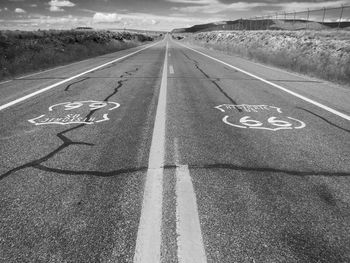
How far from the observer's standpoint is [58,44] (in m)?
22.2

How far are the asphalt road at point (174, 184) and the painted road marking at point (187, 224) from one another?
0.03 ft

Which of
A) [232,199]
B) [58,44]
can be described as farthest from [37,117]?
[58,44]

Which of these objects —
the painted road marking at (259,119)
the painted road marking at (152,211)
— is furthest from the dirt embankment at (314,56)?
the painted road marking at (152,211)

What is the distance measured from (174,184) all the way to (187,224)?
645 mm

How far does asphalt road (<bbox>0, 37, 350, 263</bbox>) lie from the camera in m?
2.03

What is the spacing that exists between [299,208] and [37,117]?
15.6ft

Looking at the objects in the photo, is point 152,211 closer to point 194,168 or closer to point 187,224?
point 187,224

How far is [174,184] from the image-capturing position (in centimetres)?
286

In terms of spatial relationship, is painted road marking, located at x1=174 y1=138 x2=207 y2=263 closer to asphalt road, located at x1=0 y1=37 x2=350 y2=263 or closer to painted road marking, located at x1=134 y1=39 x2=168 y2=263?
asphalt road, located at x1=0 y1=37 x2=350 y2=263

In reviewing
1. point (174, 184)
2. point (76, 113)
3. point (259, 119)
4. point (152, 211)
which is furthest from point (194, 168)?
point (76, 113)

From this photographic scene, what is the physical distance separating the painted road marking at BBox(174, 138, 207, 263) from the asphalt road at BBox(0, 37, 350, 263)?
0.03ft

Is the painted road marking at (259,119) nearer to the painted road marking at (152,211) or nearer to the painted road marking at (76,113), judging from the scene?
the painted road marking at (152,211)

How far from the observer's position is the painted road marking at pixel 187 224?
76.5 inches

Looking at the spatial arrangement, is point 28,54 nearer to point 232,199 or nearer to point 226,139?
point 226,139
